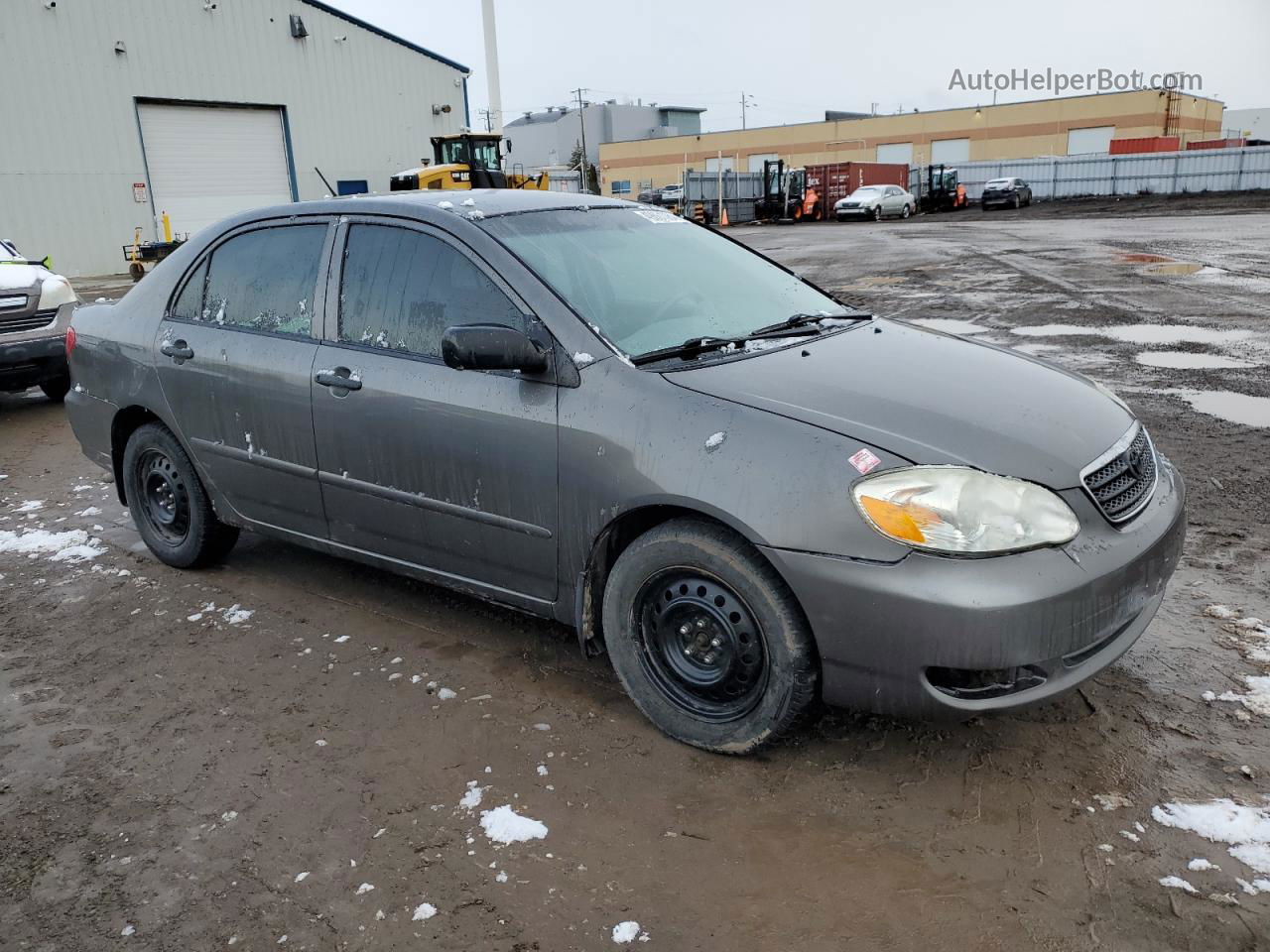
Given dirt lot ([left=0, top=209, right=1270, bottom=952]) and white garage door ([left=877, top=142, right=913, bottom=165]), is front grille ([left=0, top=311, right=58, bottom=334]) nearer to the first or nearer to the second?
dirt lot ([left=0, top=209, right=1270, bottom=952])

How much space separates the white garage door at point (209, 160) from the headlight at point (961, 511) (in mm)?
28536

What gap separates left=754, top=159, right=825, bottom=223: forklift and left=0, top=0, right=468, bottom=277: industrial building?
15302mm

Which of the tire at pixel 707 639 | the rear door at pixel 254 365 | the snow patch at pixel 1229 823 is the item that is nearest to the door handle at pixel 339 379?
the rear door at pixel 254 365

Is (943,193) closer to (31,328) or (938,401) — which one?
(31,328)

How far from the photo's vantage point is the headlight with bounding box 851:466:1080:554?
2.55m

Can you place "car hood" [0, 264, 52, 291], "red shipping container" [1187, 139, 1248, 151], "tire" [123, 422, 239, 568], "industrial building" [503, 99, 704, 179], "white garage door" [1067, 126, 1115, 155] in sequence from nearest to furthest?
"tire" [123, 422, 239, 568] < "car hood" [0, 264, 52, 291] < "red shipping container" [1187, 139, 1248, 151] < "white garage door" [1067, 126, 1115, 155] < "industrial building" [503, 99, 704, 179]

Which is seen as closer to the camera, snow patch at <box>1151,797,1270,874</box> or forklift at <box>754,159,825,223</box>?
snow patch at <box>1151,797,1270,874</box>

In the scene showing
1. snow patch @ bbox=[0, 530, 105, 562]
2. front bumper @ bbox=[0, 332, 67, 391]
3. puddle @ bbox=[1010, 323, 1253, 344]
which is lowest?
snow patch @ bbox=[0, 530, 105, 562]

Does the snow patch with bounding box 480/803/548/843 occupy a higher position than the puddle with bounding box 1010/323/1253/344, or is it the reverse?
the puddle with bounding box 1010/323/1253/344

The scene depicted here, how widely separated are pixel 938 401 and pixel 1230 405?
4.96 m

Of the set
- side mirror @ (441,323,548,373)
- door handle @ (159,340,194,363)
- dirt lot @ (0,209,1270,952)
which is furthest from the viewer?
door handle @ (159,340,194,363)

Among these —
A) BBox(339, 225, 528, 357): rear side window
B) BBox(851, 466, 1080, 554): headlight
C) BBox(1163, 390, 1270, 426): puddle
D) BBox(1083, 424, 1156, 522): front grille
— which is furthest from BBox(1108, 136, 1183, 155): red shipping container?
BBox(851, 466, 1080, 554): headlight

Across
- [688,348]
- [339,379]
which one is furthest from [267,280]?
[688,348]

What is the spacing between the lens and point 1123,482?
2.91 m
